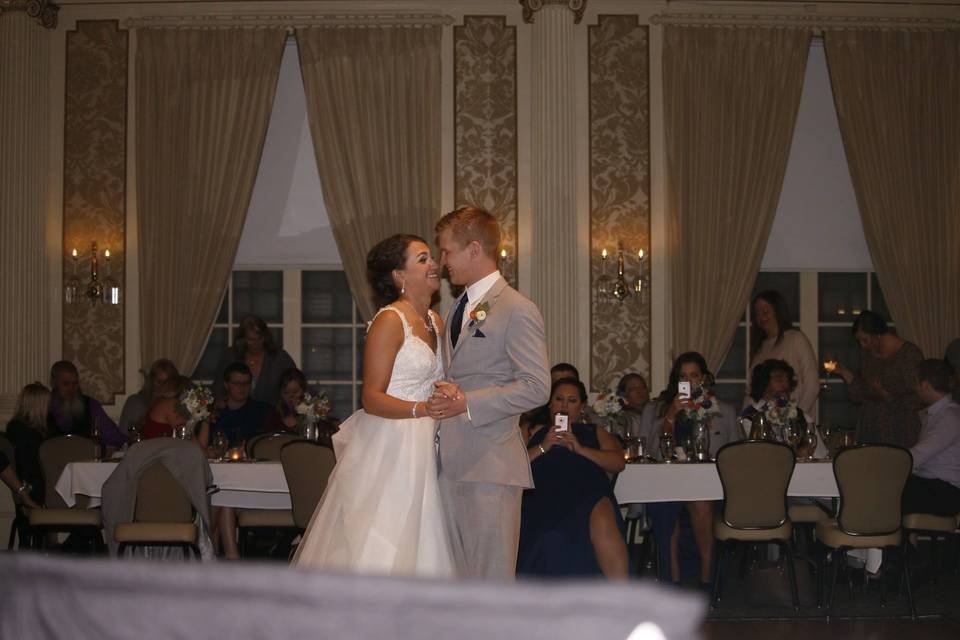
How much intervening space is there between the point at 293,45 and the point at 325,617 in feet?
31.3

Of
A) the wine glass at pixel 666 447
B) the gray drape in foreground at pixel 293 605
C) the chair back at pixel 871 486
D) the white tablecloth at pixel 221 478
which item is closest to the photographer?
the gray drape in foreground at pixel 293 605

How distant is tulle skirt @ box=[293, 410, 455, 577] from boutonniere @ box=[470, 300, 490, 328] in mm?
384

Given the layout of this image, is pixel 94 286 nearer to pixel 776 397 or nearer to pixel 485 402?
pixel 776 397

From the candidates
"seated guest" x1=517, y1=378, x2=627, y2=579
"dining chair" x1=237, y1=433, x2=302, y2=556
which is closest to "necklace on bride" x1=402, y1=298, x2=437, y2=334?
"seated guest" x1=517, y1=378, x2=627, y2=579

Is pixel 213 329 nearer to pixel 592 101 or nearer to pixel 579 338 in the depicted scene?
pixel 579 338

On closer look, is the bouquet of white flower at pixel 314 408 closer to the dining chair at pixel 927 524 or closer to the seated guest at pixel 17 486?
the seated guest at pixel 17 486

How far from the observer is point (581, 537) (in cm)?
588

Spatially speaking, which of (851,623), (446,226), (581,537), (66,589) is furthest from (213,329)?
(66,589)

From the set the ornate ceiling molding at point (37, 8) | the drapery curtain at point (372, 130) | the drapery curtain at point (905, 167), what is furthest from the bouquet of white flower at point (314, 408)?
the drapery curtain at point (905, 167)

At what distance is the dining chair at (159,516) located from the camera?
624 cm

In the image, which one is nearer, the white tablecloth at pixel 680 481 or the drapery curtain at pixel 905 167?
the white tablecloth at pixel 680 481

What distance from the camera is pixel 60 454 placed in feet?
23.8

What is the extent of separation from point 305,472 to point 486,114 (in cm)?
444

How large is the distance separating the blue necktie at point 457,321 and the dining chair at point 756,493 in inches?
110
